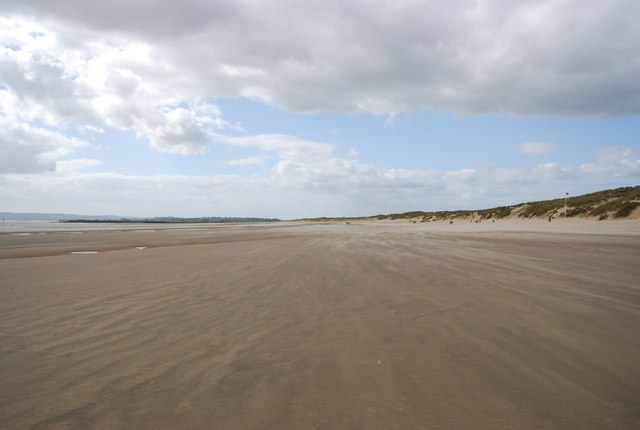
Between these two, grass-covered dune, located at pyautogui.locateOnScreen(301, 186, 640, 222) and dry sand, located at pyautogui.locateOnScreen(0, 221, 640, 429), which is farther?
grass-covered dune, located at pyautogui.locateOnScreen(301, 186, 640, 222)

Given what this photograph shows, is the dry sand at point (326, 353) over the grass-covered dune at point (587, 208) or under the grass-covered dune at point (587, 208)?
under

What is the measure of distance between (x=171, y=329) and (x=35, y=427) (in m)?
2.10

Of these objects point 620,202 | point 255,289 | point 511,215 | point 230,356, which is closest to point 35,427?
point 230,356

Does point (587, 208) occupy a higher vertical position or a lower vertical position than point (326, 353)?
higher

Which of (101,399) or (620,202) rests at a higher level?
(620,202)

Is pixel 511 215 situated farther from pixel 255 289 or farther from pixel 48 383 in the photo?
pixel 48 383

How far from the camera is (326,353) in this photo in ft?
12.0

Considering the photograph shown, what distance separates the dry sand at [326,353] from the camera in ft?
8.41

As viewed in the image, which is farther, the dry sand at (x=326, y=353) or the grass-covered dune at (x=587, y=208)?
the grass-covered dune at (x=587, y=208)

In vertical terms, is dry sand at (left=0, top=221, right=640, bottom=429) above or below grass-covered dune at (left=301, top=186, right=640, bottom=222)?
below

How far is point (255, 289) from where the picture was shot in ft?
22.6

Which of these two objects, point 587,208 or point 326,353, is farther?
point 587,208

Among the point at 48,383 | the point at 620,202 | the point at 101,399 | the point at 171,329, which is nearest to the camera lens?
the point at 101,399

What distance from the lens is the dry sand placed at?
8.41 feet
